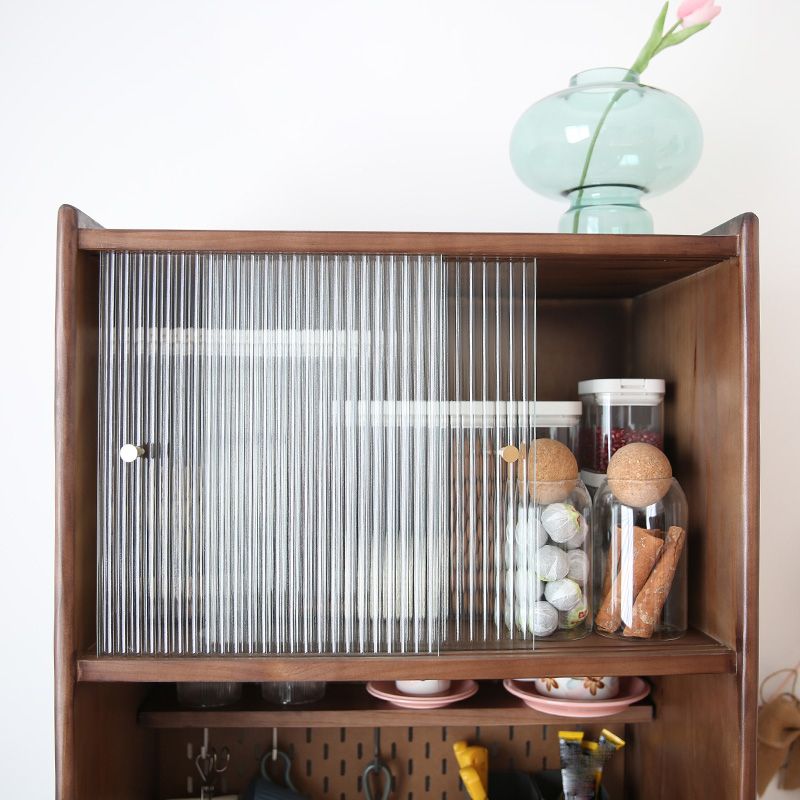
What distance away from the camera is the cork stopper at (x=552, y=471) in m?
0.89

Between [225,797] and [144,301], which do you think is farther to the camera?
[225,797]

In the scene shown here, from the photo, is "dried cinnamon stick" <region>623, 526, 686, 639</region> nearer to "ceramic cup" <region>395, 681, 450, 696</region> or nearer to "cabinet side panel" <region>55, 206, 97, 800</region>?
"ceramic cup" <region>395, 681, 450, 696</region>

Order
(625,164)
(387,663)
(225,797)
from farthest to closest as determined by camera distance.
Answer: (225,797) → (625,164) → (387,663)

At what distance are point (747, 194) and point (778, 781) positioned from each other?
100 centimetres

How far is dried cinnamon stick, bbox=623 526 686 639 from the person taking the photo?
35.5 inches

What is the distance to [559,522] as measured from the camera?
35.4 inches

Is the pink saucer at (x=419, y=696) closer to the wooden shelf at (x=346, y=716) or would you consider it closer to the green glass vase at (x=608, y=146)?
the wooden shelf at (x=346, y=716)

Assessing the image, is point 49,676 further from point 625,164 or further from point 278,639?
point 625,164

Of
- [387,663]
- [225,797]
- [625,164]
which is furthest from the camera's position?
[225,797]

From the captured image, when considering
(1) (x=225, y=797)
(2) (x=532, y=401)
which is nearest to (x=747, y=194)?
(2) (x=532, y=401)

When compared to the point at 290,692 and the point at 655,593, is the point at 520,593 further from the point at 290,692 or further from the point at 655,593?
the point at 290,692

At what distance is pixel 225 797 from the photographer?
1.15m

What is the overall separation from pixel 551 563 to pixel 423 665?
0.20 metres

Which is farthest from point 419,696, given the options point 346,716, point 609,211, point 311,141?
point 311,141
